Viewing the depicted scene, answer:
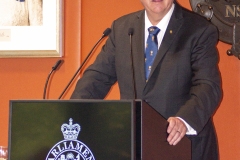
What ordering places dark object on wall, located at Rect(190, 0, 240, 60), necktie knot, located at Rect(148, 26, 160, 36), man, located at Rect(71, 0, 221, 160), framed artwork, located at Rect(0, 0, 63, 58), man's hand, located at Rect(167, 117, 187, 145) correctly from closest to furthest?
1. man's hand, located at Rect(167, 117, 187, 145)
2. man, located at Rect(71, 0, 221, 160)
3. necktie knot, located at Rect(148, 26, 160, 36)
4. dark object on wall, located at Rect(190, 0, 240, 60)
5. framed artwork, located at Rect(0, 0, 63, 58)

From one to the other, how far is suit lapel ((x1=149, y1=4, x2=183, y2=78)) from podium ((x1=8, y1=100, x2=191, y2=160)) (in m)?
0.58

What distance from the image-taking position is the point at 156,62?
191 centimetres

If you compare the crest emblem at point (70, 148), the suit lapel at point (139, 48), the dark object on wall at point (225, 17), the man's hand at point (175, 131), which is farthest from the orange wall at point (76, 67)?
the crest emblem at point (70, 148)

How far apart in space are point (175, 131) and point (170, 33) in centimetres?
71

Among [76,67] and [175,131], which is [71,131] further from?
[76,67]

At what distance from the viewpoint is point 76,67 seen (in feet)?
9.25

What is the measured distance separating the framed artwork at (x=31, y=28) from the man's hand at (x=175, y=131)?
150 cm

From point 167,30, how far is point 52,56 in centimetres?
105

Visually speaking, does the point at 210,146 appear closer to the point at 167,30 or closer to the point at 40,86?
the point at 167,30

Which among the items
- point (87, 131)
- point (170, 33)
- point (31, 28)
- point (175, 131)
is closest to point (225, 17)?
point (170, 33)

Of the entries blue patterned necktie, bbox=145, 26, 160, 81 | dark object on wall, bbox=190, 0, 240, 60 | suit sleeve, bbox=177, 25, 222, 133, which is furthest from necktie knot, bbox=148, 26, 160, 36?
dark object on wall, bbox=190, 0, 240, 60

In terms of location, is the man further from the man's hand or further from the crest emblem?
the crest emblem

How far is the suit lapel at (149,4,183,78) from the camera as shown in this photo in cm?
192

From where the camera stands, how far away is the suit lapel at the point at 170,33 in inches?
75.5
